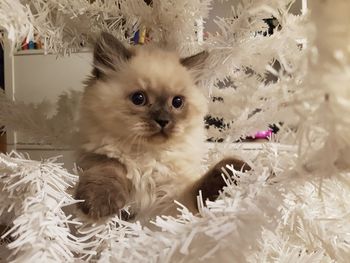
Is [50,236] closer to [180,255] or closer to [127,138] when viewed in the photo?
[180,255]

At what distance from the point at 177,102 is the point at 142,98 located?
91 millimetres

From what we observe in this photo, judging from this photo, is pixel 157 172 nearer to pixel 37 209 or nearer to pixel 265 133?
pixel 37 209

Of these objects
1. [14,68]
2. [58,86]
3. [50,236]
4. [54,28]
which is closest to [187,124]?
[54,28]

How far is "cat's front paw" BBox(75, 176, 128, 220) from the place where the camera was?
0.60 m

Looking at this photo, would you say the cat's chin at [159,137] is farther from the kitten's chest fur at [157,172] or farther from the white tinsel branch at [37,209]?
the white tinsel branch at [37,209]

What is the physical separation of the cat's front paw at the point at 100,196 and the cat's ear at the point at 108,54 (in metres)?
0.32

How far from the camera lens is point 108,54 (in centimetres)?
89

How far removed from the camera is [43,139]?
42.1 inches

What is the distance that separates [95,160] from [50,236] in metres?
0.36

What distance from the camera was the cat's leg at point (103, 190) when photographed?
23.7 inches

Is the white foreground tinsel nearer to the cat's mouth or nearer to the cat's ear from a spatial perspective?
the cat's ear

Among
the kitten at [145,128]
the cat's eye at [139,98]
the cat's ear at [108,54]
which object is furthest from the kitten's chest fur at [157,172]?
the cat's ear at [108,54]

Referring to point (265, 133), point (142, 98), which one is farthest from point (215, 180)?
point (265, 133)

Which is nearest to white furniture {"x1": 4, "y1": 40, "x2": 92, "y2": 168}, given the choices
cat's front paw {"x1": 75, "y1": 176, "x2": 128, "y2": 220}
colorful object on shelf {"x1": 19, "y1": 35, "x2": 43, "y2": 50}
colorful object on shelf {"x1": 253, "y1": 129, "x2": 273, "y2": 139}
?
colorful object on shelf {"x1": 19, "y1": 35, "x2": 43, "y2": 50}
